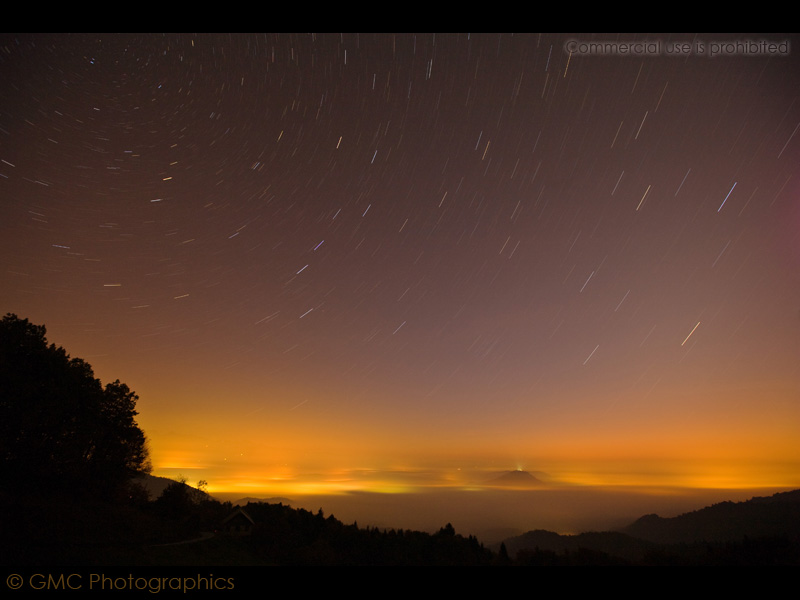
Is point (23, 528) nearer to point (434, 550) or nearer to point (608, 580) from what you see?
point (608, 580)

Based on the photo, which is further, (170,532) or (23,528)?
(170,532)

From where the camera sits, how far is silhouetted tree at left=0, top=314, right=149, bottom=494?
15.3 metres

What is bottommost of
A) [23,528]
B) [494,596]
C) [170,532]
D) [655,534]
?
[655,534]

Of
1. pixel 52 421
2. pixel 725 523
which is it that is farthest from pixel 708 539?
pixel 52 421

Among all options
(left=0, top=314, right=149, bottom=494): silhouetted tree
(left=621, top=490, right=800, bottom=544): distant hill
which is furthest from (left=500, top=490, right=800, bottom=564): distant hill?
(left=0, top=314, right=149, bottom=494): silhouetted tree

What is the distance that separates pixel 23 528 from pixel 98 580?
331 inches

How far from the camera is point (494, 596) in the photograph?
5.18 m

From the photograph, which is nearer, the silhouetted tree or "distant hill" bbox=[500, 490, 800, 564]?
"distant hill" bbox=[500, 490, 800, 564]

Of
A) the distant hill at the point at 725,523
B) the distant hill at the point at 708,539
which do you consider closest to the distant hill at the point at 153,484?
the distant hill at the point at 708,539

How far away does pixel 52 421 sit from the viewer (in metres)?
15.9

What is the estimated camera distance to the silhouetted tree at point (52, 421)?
50.2 feet

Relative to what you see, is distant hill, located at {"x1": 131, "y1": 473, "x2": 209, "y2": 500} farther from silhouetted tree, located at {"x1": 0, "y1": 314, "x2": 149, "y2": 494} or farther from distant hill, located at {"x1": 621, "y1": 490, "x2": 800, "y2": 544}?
distant hill, located at {"x1": 621, "y1": 490, "x2": 800, "y2": 544}
